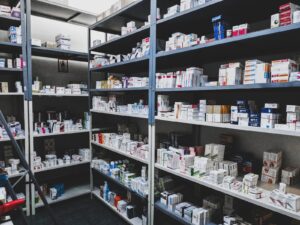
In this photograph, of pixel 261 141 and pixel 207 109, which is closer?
pixel 207 109

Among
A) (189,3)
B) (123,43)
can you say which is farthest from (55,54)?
(189,3)

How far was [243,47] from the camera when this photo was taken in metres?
1.93

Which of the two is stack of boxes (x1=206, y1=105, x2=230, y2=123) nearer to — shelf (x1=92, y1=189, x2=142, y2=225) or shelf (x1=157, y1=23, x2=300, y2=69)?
shelf (x1=157, y1=23, x2=300, y2=69)

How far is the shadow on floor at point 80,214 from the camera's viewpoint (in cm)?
315

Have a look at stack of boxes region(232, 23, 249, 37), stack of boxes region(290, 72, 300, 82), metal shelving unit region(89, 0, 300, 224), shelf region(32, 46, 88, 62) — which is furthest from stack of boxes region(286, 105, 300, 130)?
shelf region(32, 46, 88, 62)

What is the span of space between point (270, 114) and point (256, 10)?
37.5 inches

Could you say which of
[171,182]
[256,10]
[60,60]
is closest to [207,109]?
[256,10]

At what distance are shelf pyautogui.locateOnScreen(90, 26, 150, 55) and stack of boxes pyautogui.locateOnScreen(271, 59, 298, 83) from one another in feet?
4.70

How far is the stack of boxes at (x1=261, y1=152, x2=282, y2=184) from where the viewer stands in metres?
1.87

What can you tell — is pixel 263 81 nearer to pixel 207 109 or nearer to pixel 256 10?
pixel 207 109

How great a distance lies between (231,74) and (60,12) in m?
3.18

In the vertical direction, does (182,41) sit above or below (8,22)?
below

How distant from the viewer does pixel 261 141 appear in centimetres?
221

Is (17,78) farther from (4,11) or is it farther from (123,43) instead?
(123,43)
